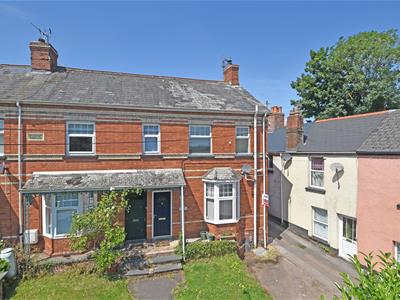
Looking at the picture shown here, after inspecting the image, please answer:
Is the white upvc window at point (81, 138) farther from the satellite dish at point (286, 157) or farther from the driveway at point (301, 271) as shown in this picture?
the satellite dish at point (286, 157)

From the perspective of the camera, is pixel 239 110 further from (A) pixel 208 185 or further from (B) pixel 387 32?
Result: (B) pixel 387 32

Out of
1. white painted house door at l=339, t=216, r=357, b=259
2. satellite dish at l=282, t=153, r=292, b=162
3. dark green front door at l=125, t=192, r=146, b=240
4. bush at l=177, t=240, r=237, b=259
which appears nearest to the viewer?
bush at l=177, t=240, r=237, b=259

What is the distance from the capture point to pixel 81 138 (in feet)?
37.1

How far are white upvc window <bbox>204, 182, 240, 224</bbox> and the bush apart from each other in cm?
119

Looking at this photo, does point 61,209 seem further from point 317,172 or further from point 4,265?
point 317,172

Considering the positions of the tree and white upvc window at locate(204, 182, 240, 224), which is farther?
the tree

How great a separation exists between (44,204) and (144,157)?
5.00m

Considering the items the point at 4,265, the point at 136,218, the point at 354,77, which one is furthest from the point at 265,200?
the point at 354,77

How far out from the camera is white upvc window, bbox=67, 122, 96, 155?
1116 centimetres

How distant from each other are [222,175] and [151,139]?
4264mm

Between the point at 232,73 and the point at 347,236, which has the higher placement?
the point at 232,73

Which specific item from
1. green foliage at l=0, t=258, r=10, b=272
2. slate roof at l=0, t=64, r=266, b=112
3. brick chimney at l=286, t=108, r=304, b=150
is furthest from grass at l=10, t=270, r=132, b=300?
brick chimney at l=286, t=108, r=304, b=150

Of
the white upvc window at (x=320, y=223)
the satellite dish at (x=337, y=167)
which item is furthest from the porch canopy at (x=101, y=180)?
the white upvc window at (x=320, y=223)

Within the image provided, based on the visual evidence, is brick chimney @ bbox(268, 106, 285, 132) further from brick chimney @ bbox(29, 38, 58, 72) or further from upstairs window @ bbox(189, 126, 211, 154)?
brick chimney @ bbox(29, 38, 58, 72)
